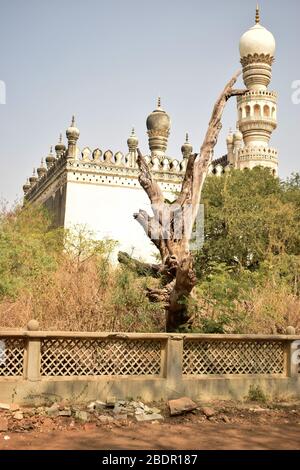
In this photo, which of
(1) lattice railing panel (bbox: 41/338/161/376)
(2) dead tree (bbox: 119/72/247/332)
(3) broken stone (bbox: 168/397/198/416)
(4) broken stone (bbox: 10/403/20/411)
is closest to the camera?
(4) broken stone (bbox: 10/403/20/411)

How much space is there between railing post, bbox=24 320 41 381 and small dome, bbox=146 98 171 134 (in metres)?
19.7

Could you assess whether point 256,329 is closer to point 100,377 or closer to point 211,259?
point 100,377

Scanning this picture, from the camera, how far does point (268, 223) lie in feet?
52.2

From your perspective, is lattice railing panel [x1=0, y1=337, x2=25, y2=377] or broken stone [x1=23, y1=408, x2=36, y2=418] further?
lattice railing panel [x1=0, y1=337, x2=25, y2=377]

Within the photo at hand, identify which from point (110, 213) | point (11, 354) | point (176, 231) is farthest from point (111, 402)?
point (110, 213)

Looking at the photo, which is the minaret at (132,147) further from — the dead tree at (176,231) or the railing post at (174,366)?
the railing post at (174,366)

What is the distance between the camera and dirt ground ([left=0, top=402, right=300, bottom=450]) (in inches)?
210

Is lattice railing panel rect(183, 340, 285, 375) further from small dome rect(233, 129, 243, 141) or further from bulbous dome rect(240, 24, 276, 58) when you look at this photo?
bulbous dome rect(240, 24, 276, 58)

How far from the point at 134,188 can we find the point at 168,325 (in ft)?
43.1

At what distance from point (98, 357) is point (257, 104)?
2031 cm

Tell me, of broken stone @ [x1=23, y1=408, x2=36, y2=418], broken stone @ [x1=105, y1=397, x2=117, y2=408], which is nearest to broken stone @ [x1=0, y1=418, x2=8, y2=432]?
broken stone @ [x1=23, y1=408, x2=36, y2=418]

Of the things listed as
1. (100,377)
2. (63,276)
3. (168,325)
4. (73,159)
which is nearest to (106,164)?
(73,159)

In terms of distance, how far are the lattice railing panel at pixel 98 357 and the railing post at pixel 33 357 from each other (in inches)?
4.3

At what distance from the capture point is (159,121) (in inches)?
1012
